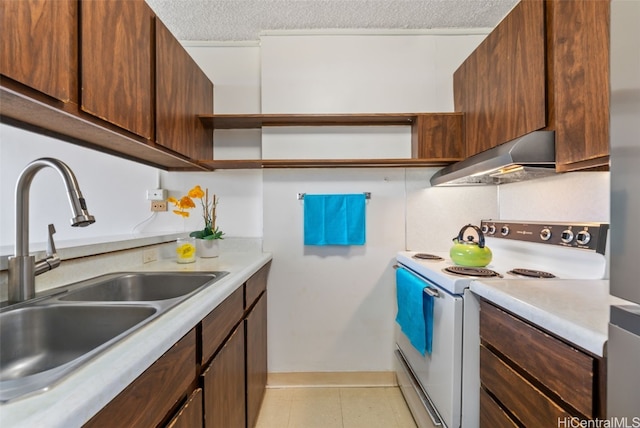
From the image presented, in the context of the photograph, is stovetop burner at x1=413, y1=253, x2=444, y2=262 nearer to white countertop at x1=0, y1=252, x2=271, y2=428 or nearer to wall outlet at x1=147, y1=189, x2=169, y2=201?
white countertop at x1=0, y1=252, x2=271, y2=428

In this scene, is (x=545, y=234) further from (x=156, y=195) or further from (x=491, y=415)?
(x=156, y=195)

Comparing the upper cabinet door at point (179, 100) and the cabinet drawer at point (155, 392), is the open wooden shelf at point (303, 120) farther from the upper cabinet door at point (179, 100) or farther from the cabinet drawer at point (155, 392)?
the cabinet drawer at point (155, 392)

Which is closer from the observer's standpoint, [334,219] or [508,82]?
[508,82]

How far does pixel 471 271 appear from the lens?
4.53 feet

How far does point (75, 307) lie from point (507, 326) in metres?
1.39

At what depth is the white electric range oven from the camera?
121 cm

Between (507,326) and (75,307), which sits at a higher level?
(75,307)

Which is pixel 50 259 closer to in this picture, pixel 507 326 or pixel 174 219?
pixel 174 219

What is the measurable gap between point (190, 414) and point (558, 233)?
1693 mm

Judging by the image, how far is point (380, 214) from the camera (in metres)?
2.12

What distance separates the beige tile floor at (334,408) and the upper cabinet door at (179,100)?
5.48ft

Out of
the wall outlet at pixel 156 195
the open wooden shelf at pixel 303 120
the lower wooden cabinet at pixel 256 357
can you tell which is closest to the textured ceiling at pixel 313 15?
the open wooden shelf at pixel 303 120

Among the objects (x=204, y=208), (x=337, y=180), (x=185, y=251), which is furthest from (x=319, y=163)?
(x=185, y=251)

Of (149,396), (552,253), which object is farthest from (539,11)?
(149,396)
